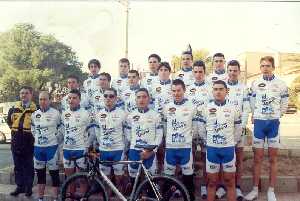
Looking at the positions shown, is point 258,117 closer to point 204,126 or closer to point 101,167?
point 204,126

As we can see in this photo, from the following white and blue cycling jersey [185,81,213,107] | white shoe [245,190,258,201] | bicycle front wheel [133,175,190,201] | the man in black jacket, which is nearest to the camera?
bicycle front wheel [133,175,190,201]

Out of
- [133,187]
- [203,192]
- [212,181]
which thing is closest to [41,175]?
[133,187]

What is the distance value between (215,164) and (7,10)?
11.4 m

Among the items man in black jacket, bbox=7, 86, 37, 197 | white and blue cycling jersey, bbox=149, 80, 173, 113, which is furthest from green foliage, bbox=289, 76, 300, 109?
man in black jacket, bbox=7, 86, 37, 197

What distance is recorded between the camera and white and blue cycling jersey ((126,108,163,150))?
5469 millimetres

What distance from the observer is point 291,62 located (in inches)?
1270

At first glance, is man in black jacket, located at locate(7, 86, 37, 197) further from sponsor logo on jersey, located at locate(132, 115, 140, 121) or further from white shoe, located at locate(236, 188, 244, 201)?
white shoe, located at locate(236, 188, 244, 201)

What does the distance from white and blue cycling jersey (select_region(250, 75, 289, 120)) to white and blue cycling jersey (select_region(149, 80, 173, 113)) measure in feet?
4.53

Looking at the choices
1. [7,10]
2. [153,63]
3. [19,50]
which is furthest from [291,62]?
[153,63]

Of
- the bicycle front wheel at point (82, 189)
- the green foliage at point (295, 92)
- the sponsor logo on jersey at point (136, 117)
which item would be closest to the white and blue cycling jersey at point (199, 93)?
the sponsor logo on jersey at point (136, 117)

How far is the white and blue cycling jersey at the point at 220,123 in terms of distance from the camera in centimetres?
511

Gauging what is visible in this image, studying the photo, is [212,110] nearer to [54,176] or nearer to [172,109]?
[172,109]

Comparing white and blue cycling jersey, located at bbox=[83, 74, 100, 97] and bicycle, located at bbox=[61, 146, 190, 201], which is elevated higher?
white and blue cycling jersey, located at bbox=[83, 74, 100, 97]

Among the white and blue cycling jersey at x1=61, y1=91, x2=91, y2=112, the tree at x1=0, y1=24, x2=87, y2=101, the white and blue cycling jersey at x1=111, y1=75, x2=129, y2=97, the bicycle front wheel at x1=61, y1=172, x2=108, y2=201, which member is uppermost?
the tree at x1=0, y1=24, x2=87, y2=101
